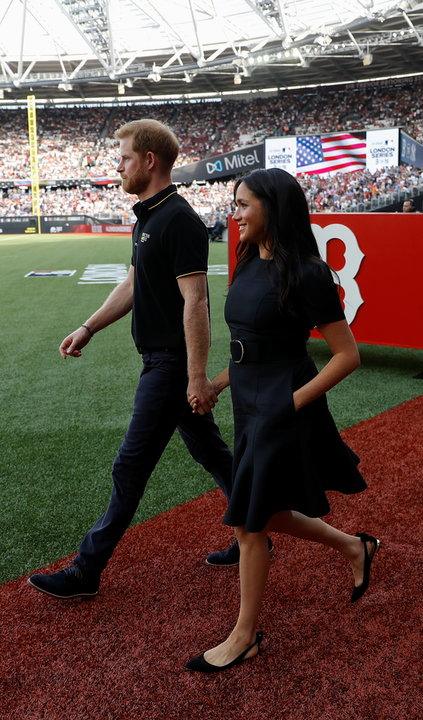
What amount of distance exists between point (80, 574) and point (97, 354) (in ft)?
18.9

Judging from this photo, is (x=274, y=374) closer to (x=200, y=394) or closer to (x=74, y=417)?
(x=200, y=394)

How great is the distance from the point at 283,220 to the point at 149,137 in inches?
32.2

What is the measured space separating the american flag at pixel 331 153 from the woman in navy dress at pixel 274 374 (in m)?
39.1

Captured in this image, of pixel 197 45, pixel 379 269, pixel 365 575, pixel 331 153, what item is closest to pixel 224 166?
pixel 197 45

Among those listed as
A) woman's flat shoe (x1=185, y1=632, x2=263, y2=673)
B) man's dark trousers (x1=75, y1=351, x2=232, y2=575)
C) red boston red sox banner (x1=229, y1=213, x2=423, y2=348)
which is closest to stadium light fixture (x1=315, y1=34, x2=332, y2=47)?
red boston red sox banner (x1=229, y1=213, x2=423, y2=348)

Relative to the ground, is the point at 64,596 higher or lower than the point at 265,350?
lower

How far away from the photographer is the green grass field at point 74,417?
398cm

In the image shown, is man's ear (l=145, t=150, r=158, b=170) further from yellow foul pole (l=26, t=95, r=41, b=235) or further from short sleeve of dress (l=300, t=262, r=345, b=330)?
yellow foul pole (l=26, t=95, r=41, b=235)

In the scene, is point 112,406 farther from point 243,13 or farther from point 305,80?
point 305,80

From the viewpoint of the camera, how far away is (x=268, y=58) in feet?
139

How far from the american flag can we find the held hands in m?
39.0

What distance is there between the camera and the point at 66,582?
3104 millimetres

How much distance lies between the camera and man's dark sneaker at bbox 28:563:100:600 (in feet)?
10.2

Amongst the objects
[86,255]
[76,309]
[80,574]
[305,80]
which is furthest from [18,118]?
[80,574]
